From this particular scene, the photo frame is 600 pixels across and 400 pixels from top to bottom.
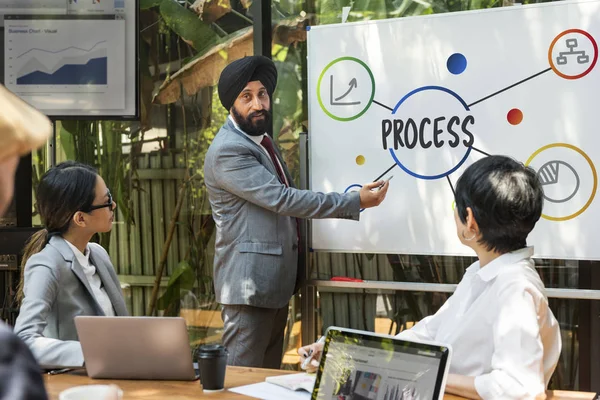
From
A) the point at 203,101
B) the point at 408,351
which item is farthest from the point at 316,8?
the point at 408,351

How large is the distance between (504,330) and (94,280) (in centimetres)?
151

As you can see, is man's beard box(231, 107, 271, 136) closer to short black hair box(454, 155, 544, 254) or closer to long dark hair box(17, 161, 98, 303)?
Result: long dark hair box(17, 161, 98, 303)

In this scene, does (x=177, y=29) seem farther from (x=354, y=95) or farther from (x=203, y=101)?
(x=354, y=95)

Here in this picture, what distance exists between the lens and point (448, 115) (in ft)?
12.3

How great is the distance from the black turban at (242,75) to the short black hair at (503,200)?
1817 millimetres

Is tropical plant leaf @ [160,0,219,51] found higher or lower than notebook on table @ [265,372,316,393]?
higher

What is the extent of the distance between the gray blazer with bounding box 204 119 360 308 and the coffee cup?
1519 mm

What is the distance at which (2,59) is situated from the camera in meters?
4.57

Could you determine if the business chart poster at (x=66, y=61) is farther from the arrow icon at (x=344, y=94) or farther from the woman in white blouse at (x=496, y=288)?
the woman in white blouse at (x=496, y=288)

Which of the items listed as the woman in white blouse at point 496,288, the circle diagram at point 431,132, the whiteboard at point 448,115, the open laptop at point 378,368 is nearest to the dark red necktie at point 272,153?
the whiteboard at point 448,115

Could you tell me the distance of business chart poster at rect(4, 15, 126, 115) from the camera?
14.5ft

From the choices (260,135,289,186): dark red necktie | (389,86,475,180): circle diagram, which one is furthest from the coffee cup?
(389,86,475,180): circle diagram

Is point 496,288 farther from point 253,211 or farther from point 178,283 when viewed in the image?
point 178,283

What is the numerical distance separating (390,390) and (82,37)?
10.9 ft
